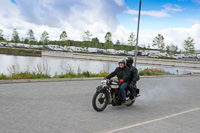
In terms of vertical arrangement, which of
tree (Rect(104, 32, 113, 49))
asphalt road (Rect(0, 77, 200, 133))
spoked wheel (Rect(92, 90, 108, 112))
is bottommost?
asphalt road (Rect(0, 77, 200, 133))

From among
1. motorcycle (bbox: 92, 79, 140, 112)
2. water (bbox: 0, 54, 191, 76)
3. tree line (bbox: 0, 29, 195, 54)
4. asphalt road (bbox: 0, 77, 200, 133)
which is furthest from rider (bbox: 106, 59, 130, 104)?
tree line (bbox: 0, 29, 195, 54)

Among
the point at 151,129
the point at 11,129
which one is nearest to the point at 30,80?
the point at 11,129

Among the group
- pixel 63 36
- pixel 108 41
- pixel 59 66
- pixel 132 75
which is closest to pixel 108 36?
pixel 108 41

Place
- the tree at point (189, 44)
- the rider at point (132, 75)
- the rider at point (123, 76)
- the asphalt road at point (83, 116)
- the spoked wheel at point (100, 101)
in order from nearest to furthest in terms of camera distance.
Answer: the asphalt road at point (83, 116) < the spoked wheel at point (100, 101) < the rider at point (123, 76) < the rider at point (132, 75) < the tree at point (189, 44)

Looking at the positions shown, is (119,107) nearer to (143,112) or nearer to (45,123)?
(143,112)

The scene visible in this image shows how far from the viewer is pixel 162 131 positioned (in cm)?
527

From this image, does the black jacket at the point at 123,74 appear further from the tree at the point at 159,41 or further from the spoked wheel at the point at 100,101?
the tree at the point at 159,41

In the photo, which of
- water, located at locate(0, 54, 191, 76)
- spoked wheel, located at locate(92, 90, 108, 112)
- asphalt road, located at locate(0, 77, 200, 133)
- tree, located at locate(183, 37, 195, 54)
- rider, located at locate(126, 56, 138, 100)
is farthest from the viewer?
tree, located at locate(183, 37, 195, 54)

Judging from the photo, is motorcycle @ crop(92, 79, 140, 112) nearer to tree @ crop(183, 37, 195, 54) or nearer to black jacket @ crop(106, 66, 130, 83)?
black jacket @ crop(106, 66, 130, 83)

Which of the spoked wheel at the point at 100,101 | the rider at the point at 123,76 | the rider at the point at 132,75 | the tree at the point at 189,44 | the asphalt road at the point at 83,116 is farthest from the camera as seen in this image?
the tree at the point at 189,44

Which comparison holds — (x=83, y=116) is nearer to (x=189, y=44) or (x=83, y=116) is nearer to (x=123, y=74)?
(x=123, y=74)

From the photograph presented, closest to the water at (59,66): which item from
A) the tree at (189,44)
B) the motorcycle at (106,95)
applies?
the motorcycle at (106,95)

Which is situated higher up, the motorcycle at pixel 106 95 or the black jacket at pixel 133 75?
the black jacket at pixel 133 75

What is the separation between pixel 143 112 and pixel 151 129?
1839 mm
